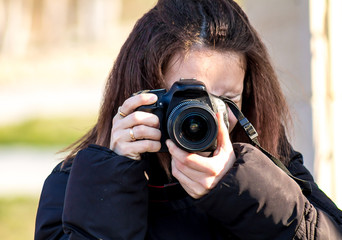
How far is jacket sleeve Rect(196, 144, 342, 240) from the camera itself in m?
1.15

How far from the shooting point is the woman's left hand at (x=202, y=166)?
1.16 meters

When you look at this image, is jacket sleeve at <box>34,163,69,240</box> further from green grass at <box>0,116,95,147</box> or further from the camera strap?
green grass at <box>0,116,95,147</box>

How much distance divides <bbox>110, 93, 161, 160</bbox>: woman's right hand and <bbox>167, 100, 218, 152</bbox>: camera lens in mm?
54

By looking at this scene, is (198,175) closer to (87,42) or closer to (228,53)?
(228,53)

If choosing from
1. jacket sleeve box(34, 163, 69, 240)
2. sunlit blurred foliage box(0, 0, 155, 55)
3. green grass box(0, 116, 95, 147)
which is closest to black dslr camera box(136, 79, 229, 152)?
jacket sleeve box(34, 163, 69, 240)

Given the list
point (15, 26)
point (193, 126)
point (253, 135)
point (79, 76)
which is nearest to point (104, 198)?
point (193, 126)

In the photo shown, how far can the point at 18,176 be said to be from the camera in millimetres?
4469

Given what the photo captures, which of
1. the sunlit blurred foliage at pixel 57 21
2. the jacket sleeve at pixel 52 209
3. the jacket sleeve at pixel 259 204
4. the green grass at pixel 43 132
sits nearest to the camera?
the jacket sleeve at pixel 259 204

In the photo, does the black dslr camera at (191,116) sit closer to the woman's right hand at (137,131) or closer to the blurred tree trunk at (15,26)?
the woman's right hand at (137,131)

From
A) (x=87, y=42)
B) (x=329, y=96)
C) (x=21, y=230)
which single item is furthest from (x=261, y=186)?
(x=87, y=42)

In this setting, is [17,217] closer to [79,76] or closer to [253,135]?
[253,135]

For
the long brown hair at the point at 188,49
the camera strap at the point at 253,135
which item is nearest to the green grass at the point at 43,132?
the long brown hair at the point at 188,49

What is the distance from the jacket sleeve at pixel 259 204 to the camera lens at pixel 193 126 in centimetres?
8

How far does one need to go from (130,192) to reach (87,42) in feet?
24.0
